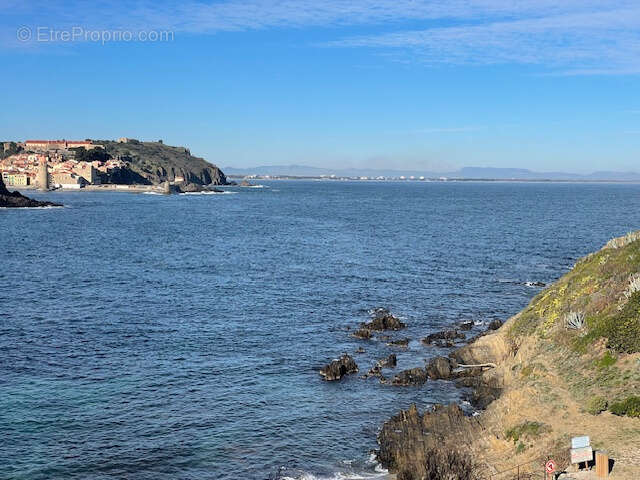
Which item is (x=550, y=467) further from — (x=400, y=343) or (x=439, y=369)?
(x=400, y=343)

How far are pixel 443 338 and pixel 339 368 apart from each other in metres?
11.1

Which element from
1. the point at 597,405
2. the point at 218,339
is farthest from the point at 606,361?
the point at 218,339

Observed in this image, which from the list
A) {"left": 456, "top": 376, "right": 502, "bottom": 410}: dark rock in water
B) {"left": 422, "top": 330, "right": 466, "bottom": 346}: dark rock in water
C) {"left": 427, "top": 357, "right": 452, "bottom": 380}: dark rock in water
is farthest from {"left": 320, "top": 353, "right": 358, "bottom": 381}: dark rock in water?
{"left": 422, "top": 330, "right": 466, "bottom": 346}: dark rock in water

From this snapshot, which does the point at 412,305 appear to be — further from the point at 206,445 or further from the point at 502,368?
the point at 206,445

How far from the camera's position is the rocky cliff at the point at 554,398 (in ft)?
85.6

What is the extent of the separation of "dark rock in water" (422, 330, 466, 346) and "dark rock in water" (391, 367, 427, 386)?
7.18 m

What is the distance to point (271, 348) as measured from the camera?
→ 45125mm

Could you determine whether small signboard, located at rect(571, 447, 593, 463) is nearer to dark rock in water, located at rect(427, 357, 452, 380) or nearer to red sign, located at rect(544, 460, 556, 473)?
red sign, located at rect(544, 460, 556, 473)

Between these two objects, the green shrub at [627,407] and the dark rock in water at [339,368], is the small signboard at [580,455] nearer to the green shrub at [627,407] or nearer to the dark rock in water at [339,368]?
the green shrub at [627,407]

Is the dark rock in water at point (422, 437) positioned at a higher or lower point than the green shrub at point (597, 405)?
lower

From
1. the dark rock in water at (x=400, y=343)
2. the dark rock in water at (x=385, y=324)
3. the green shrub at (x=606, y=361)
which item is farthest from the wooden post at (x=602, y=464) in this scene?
the dark rock in water at (x=385, y=324)

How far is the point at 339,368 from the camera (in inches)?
1575

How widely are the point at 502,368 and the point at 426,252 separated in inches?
2185

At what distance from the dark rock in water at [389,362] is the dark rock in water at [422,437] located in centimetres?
871
